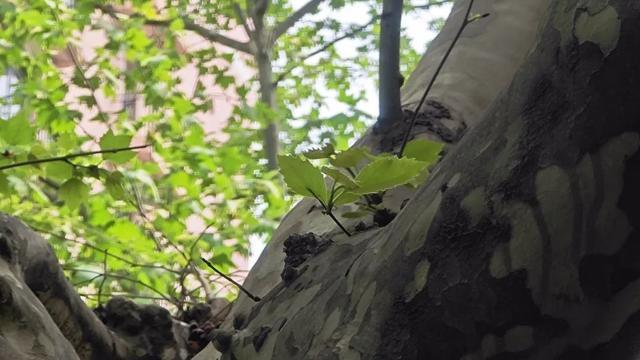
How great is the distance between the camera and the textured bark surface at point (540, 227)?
432 mm

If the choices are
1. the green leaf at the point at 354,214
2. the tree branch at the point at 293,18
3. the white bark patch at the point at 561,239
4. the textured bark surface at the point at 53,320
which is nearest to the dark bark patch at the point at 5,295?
the textured bark surface at the point at 53,320

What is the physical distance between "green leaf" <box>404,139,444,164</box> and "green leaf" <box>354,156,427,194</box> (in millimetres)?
114

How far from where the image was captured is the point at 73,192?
3.64 ft

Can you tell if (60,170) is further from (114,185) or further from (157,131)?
(157,131)

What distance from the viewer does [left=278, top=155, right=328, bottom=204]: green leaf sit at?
2.13 feet

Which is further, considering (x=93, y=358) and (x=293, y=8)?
(x=293, y=8)

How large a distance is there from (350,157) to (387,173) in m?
0.07

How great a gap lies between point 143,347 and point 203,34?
3688 mm

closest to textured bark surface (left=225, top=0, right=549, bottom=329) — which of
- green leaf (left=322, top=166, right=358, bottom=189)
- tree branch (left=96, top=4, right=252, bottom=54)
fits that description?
green leaf (left=322, top=166, right=358, bottom=189)

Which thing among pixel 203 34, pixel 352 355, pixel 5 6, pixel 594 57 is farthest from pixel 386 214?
pixel 203 34

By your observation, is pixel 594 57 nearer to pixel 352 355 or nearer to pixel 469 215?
pixel 469 215

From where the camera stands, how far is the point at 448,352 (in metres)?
0.50

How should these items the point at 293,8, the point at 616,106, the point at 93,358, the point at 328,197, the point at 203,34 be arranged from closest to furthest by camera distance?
the point at 616,106 < the point at 328,197 < the point at 93,358 < the point at 203,34 < the point at 293,8

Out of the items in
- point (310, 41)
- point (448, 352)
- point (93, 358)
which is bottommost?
point (448, 352)
